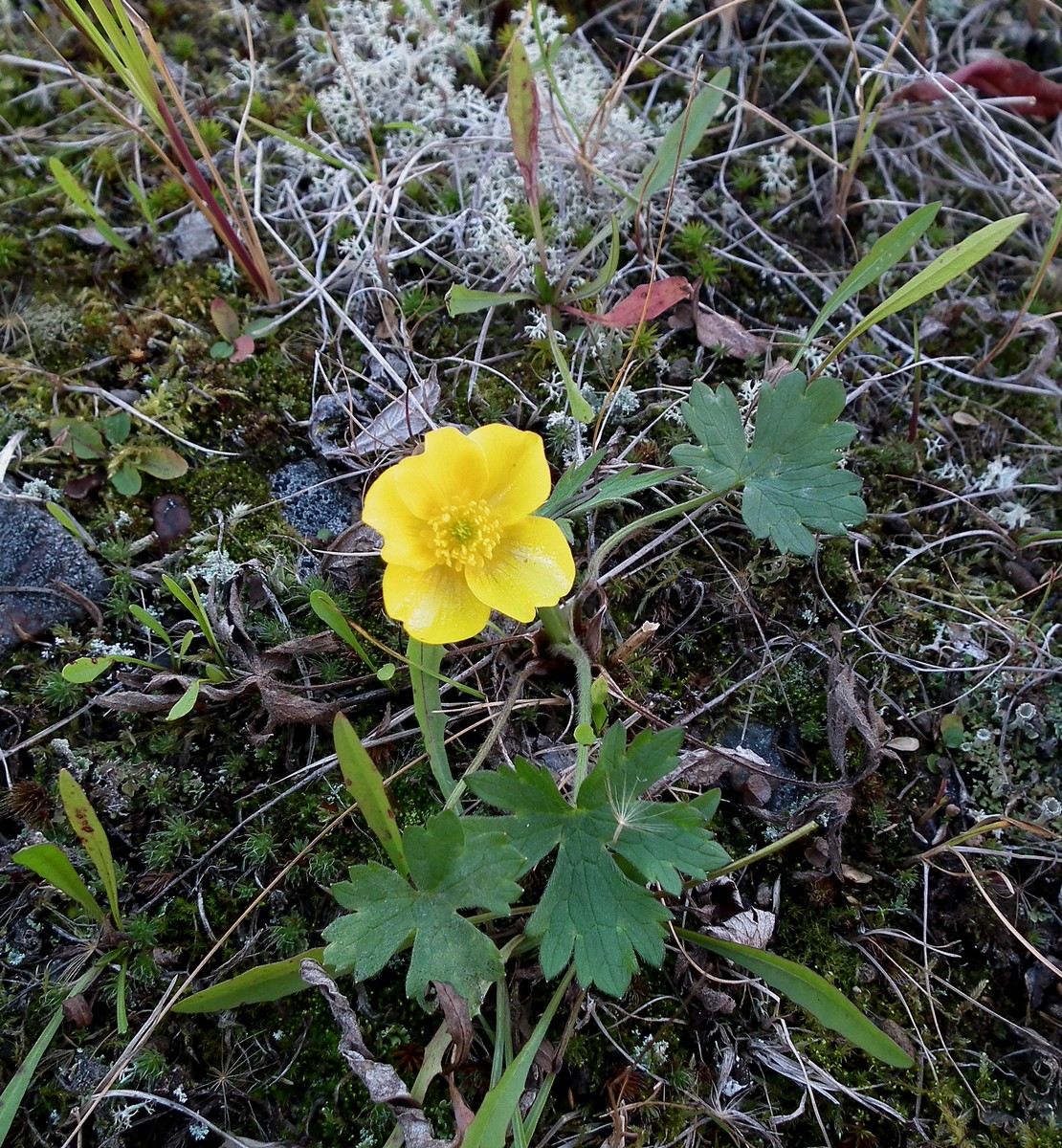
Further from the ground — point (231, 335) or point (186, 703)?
point (231, 335)

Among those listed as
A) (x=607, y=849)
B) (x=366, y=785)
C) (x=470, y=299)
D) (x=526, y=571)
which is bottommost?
(x=607, y=849)

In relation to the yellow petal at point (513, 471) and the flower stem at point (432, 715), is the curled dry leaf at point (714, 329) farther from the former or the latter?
the flower stem at point (432, 715)

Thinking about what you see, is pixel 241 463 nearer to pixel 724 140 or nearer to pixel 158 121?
pixel 158 121

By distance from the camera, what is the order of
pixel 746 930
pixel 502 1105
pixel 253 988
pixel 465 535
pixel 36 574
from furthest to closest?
pixel 36 574 < pixel 746 930 < pixel 465 535 < pixel 253 988 < pixel 502 1105

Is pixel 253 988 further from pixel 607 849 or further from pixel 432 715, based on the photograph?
pixel 607 849

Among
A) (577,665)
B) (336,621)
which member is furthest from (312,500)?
(577,665)

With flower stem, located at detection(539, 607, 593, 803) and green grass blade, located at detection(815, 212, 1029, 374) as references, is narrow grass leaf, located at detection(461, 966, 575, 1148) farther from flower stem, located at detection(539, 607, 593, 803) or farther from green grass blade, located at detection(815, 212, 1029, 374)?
green grass blade, located at detection(815, 212, 1029, 374)

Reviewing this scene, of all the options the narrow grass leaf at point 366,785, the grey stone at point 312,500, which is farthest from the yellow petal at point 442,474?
the grey stone at point 312,500
